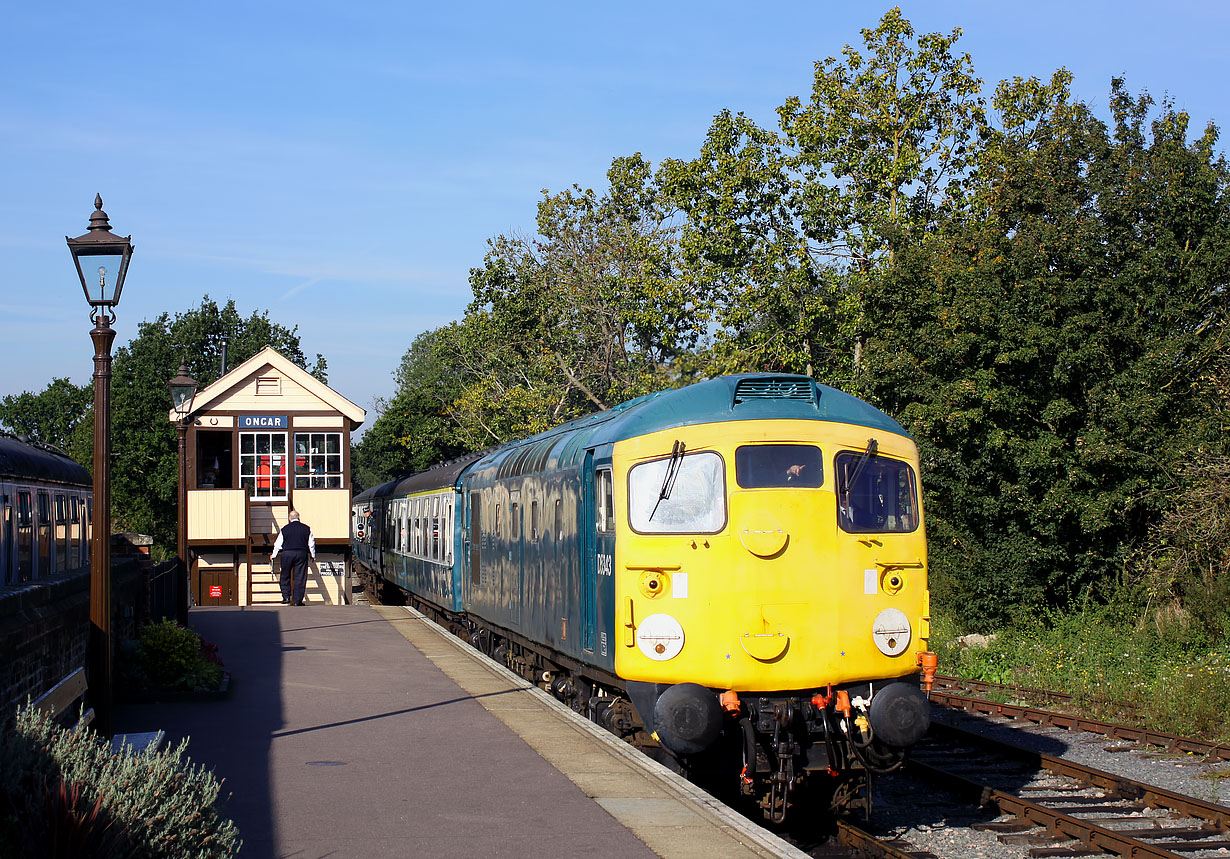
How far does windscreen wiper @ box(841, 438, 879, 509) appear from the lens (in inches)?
370

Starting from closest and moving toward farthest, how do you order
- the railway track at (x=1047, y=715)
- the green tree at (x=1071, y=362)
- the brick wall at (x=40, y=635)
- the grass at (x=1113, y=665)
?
1. the brick wall at (x=40, y=635)
2. the railway track at (x=1047, y=715)
3. the grass at (x=1113, y=665)
4. the green tree at (x=1071, y=362)

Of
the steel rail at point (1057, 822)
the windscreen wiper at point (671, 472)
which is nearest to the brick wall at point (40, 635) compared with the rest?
the windscreen wiper at point (671, 472)

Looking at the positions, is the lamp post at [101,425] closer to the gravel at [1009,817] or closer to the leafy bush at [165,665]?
the leafy bush at [165,665]

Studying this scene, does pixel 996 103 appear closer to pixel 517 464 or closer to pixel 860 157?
pixel 860 157

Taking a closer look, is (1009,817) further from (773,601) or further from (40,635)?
(40,635)

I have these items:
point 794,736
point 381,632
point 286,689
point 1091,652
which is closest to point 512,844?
point 794,736

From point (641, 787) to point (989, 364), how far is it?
14495 mm

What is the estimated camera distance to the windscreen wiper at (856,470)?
9406 mm

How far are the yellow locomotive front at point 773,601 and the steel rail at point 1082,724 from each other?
489cm

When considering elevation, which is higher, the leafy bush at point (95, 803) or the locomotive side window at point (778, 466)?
the locomotive side window at point (778, 466)

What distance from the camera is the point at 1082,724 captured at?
1417cm

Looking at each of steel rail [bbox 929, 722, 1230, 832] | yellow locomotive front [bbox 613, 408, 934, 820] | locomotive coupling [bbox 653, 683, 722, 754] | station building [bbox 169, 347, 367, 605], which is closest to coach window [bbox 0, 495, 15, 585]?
yellow locomotive front [bbox 613, 408, 934, 820]

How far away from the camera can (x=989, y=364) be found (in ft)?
70.0

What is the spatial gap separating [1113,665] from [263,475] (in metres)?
23.7
